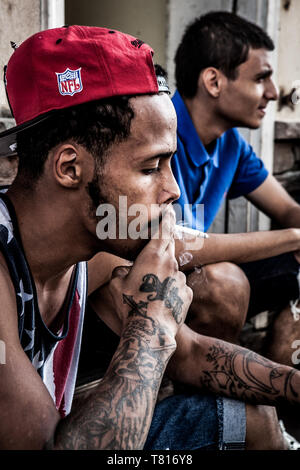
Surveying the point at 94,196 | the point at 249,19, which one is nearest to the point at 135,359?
the point at 94,196

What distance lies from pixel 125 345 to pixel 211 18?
253 cm

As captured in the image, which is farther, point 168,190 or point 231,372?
point 231,372

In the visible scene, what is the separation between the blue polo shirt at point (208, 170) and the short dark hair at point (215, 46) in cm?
16

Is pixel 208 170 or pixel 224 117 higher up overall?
pixel 224 117

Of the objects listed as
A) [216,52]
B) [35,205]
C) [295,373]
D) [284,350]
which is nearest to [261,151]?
[216,52]

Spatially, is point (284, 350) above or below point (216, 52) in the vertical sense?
below

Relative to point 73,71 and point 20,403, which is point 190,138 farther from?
Result: point 20,403

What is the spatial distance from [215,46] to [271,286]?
153cm

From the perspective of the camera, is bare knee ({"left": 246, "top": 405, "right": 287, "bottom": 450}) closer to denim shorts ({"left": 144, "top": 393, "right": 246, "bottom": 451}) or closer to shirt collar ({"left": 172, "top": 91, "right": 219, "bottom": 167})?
denim shorts ({"left": 144, "top": 393, "right": 246, "bottom": 451})

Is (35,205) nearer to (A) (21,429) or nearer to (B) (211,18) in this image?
(A) (21,429)

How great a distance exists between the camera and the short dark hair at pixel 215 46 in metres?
3.19

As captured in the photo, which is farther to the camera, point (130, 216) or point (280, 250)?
point (280, 250)

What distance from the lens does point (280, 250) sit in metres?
2.98

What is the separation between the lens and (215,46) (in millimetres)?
3229
